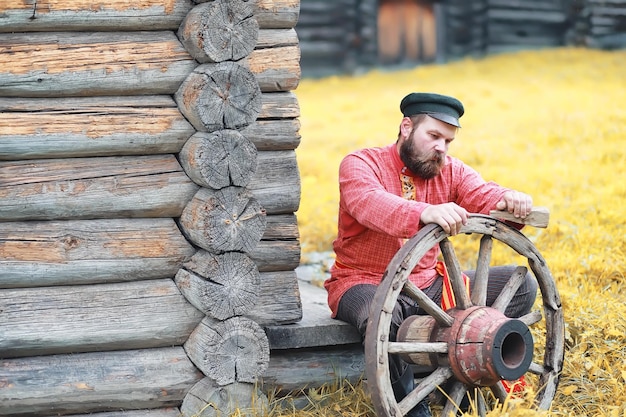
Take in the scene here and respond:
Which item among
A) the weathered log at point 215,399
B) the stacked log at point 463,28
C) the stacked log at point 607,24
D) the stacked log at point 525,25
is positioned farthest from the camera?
the stacked log at point 525,25

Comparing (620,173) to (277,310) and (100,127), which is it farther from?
(100,127)

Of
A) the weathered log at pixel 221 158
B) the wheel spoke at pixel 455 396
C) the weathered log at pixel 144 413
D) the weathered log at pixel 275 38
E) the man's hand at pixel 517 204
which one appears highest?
the weathered log at pixel 275 38

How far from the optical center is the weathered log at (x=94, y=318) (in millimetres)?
3908

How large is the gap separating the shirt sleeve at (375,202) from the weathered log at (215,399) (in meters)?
0.95

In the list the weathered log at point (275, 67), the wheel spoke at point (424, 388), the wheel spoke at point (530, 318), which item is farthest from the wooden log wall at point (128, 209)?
the wheel spoke at point (530, 318)

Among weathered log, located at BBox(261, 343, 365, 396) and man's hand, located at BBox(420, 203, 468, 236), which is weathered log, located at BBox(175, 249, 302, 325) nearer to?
weathered log, located at BBox(261, 343, 365, 396)

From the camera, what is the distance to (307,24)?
17.1 metres

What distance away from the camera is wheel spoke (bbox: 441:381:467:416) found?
381 cm

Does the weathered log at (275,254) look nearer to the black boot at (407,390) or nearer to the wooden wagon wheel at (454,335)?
the wooden wagon wheel at (454,335)

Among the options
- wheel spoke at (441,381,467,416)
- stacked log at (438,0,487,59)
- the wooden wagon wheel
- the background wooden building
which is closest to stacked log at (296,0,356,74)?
the background wooden building

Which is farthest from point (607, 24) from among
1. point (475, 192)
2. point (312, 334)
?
point (312, 334)

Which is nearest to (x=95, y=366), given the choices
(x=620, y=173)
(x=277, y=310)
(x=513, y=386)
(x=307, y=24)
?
(x=277, y=310)

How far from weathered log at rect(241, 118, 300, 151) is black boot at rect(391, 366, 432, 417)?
3.98 ft

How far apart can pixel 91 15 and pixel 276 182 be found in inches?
44.6
